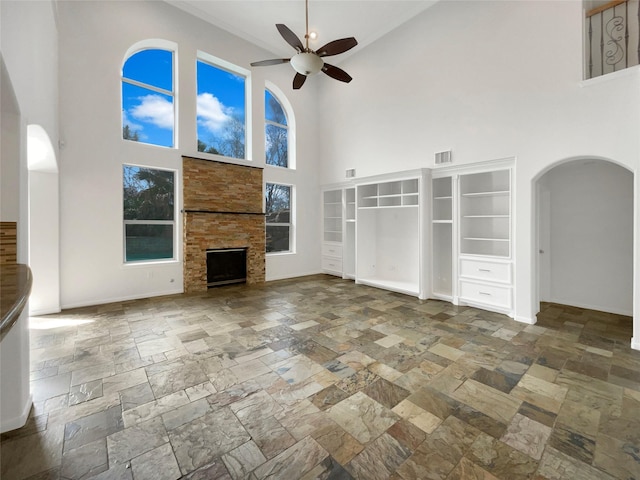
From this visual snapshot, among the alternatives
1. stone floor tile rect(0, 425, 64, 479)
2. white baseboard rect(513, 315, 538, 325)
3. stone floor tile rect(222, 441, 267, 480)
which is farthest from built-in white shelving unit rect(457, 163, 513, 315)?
stone floor tile rect(0, 425, 64, 479)

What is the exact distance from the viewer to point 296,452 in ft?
5.89

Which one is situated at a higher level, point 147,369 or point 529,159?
point 529,159

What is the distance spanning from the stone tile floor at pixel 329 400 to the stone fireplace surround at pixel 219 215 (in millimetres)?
1981

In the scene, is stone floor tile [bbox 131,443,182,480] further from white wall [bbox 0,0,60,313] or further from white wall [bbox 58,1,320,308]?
white wall [bbox 58,1,320,308]

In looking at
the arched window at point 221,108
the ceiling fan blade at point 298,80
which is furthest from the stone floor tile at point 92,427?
the arched window at point 221,108

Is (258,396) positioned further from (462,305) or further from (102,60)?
(102,60)

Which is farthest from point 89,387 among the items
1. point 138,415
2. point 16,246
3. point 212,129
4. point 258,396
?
point 212,129

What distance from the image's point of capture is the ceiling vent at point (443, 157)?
514 cm

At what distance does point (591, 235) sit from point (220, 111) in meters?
7.77

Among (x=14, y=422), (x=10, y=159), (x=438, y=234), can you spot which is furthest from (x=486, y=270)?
(x=10, y=159)

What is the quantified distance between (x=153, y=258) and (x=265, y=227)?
8.49ft

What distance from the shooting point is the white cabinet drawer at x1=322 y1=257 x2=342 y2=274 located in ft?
25.3

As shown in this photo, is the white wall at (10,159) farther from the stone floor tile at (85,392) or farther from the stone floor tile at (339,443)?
the stone floor tile at (339,443)

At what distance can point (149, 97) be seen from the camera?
18.8 feet
